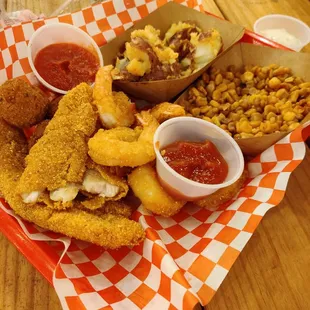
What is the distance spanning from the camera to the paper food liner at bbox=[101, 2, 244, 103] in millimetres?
2197

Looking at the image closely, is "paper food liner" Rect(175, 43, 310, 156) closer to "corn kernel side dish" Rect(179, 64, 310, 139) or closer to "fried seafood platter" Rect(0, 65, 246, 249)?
"corn kernel side dish" Rect(179, 64, 310, 139)

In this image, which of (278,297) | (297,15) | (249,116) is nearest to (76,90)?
(249,116)

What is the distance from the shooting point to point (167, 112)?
6.49 feet

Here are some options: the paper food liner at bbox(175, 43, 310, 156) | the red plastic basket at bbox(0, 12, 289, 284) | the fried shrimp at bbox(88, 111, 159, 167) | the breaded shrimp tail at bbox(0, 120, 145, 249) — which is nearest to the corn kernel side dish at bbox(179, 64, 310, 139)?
the paper food liner at bbox(175, 43, 310, 156)

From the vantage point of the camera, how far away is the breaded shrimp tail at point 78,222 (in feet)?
5.29

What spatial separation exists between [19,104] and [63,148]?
1.19ft

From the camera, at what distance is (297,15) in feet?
10.1

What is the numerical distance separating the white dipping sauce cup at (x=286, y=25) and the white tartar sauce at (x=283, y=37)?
3cm

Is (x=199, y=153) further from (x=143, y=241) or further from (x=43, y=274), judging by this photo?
(x=43, y=274)

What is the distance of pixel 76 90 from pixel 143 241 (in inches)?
32.5

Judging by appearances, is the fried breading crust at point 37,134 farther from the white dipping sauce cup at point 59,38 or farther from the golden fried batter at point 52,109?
the white dipping sauce cup at point 59,38

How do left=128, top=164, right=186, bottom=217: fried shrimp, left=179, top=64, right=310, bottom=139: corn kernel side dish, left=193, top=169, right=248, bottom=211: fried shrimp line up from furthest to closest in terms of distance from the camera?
left=179, top=64, right=310, bottom=139: corn kernel side dish → left=193, top=169, right=248, bottom=211: fried shrimp → left=128, top=164, right=186, bottom=217: fried shrimp

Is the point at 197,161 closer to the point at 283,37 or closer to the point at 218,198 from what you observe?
the point at 218,198

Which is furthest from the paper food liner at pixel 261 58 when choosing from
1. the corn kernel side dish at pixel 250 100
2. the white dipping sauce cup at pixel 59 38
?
the white dipping sauce cup at pixel 59 38
